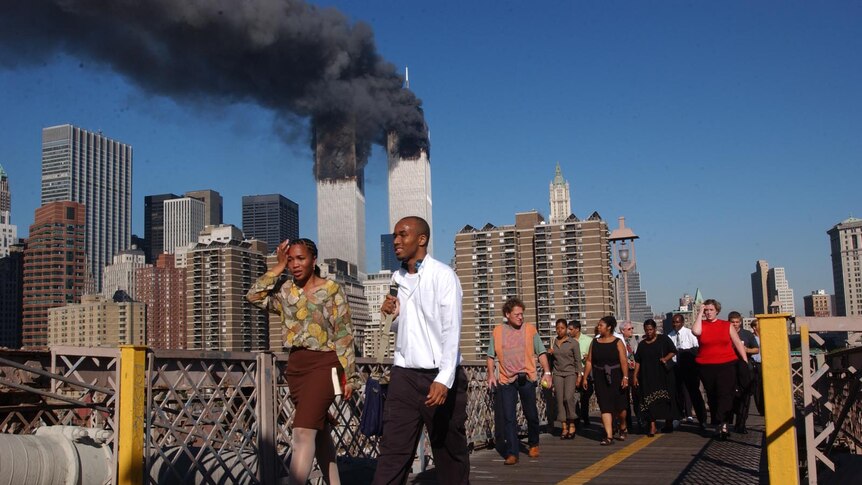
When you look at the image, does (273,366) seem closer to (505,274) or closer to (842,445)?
(842,445)

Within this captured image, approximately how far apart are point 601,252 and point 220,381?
529 feet

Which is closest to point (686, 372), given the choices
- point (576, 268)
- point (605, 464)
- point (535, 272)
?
point (605, 464)

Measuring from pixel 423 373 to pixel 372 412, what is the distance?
51.8 inches

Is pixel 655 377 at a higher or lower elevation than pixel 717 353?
lower

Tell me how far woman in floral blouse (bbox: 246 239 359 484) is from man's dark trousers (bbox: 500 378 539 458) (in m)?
3.33

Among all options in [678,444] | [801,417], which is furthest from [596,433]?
[801,417]

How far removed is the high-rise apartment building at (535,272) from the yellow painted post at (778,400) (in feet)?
507

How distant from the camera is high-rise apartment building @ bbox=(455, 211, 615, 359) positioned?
165m

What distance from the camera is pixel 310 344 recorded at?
5535 millimetres

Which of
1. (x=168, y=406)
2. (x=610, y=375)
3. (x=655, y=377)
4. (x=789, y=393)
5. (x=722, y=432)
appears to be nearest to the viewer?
(x=789, y=393)

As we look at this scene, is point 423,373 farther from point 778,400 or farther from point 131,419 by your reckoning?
point 778,400

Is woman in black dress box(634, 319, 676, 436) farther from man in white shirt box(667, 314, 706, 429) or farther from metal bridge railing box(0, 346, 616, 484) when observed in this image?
metal bridge railing box(0, 346, 616, 484)

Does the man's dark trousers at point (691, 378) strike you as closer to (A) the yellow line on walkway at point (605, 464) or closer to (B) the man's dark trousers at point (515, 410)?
(A) the yellow line on walkway at point (605, 464)

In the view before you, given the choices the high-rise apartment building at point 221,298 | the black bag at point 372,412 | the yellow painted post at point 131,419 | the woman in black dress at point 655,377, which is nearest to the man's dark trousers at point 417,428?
the black bag at point 372,412
